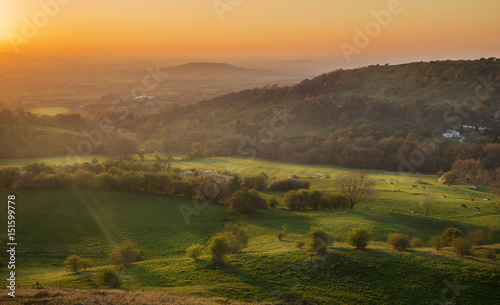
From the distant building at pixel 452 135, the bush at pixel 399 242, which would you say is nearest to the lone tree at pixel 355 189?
the bush at pixel 399 242

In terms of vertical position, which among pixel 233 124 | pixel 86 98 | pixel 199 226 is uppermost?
pixel 86 98

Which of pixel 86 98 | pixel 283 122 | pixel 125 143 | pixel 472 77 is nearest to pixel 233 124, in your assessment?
pixel 283 122

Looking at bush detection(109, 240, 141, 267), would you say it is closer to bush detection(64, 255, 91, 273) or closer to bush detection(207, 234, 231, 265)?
bush detection(64, 255, 91, 273)

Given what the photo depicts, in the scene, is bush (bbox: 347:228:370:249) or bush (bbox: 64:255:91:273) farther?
bush (bbox: 64:255:91:273)

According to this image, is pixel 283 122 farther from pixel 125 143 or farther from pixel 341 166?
pixel 125 143

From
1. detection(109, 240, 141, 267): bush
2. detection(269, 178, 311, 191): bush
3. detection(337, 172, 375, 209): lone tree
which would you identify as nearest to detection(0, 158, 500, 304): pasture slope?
detection(109, 240, 141, 267): bush

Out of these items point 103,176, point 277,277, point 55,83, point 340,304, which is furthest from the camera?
point 55,83

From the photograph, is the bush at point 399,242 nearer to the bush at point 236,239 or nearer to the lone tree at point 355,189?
the bush at point 236,239

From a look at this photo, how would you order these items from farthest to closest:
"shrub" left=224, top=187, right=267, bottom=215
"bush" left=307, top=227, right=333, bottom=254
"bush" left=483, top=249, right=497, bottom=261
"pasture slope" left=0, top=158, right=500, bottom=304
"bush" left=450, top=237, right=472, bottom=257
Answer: "shrub" left=224, top=187, right=267, bottom=215
"bush" left=307, top=227, right=333, bottom=254
"bush" left=450, top=237, right=472, bottom=257
"bush" left=483, top=249, right=497, bottom=261
"pasture slope" left=0, top=158, right=500, bottom=304

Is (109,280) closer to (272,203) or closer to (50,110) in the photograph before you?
(272,203)
